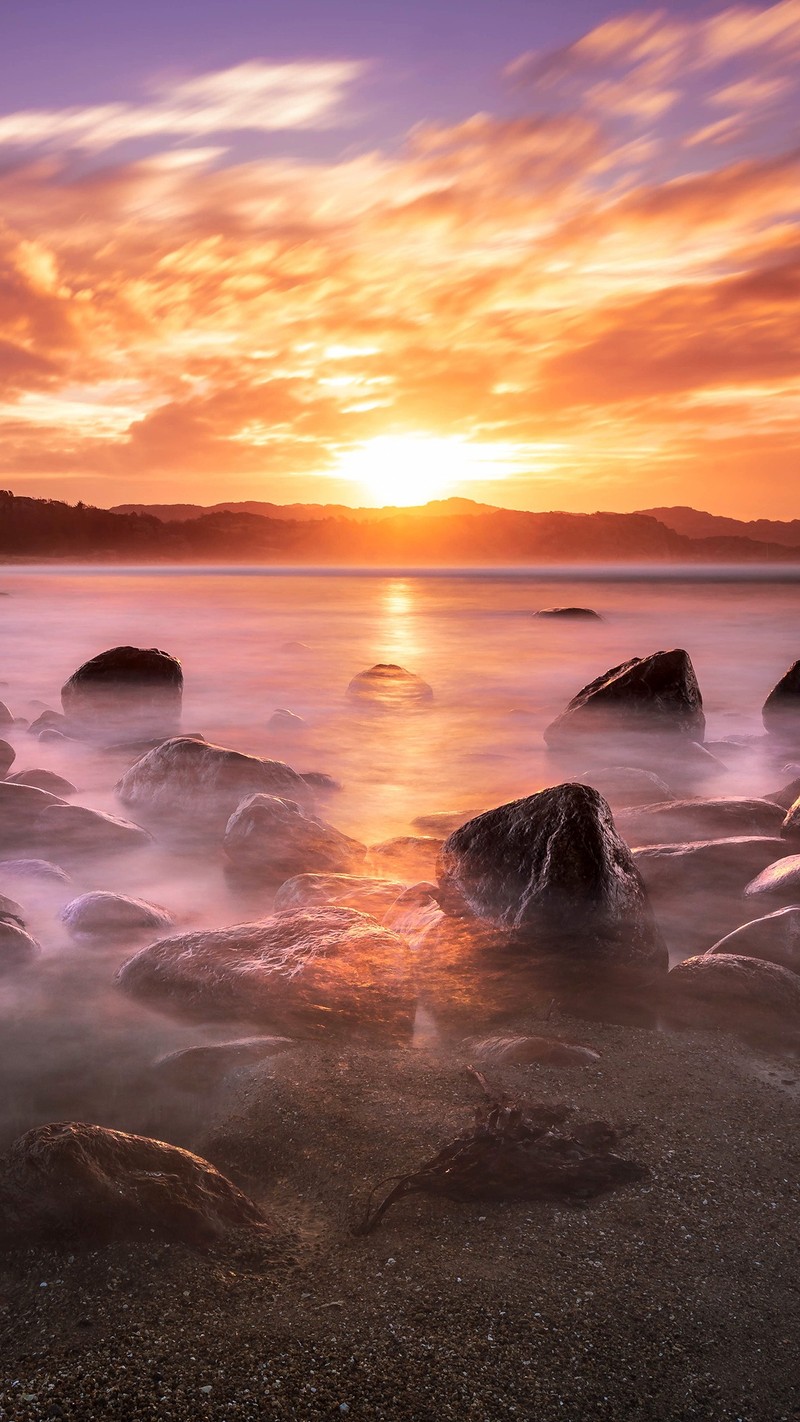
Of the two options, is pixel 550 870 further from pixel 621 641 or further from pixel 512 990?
A: pixel 621 641

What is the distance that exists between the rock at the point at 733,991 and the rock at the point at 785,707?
31.1ft

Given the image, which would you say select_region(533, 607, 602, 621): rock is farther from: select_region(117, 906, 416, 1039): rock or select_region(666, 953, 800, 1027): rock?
select_region(117, 906, 416, 1039): rock

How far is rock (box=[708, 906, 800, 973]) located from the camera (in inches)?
206

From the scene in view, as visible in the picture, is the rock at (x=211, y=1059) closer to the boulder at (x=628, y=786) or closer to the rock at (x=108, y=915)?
the rock at (x=108, y=915)

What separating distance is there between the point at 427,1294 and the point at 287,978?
87.3 inches

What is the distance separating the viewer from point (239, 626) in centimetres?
3988

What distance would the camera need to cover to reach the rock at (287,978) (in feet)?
15.8

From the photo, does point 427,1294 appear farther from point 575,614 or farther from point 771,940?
point 575,614

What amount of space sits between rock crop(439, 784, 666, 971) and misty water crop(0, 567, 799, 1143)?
5.62 ft

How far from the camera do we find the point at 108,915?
19.3ft

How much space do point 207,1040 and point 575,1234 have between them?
2.13m

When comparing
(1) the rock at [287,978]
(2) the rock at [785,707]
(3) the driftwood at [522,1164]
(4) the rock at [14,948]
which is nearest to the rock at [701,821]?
(1) the rock at [287,978]

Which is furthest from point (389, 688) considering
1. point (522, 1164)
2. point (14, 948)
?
point (522, 1164)

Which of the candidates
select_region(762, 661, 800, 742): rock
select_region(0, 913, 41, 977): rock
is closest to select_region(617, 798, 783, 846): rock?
select_region(0, 913, 41, 977): rock
